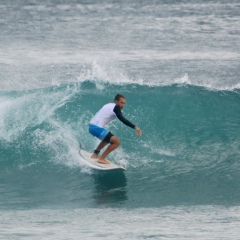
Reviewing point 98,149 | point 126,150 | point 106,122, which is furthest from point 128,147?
point 106,122

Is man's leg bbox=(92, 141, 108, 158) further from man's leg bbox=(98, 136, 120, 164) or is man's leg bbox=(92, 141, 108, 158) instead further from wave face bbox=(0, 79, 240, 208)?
wave face bbox=(0, 79, 240, 208)

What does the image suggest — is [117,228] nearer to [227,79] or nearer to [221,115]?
[221,115]

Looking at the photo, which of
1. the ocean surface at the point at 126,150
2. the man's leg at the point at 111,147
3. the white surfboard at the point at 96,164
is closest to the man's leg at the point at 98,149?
the white surfboard at the point at 96,164

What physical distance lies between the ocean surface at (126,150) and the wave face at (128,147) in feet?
0.07

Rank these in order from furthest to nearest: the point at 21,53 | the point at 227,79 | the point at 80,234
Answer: the point at 21,53 < the point at 227,79 < the point at 80,234

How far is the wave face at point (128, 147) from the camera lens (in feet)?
44.9

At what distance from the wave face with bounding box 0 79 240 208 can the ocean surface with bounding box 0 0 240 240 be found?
0.8 inches

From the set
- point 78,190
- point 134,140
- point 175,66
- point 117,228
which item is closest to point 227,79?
point 175,66

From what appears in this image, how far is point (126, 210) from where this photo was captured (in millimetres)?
12555

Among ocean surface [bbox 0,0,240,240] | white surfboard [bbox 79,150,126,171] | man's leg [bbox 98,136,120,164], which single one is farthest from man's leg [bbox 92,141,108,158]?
ocean surface [bbox 0,0,240,240]

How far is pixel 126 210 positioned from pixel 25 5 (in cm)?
3181

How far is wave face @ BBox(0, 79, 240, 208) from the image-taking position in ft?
44.9

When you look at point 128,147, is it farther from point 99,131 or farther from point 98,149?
point 99,131

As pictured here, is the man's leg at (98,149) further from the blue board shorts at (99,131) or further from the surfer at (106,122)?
the blue board shorts at (99,131)
